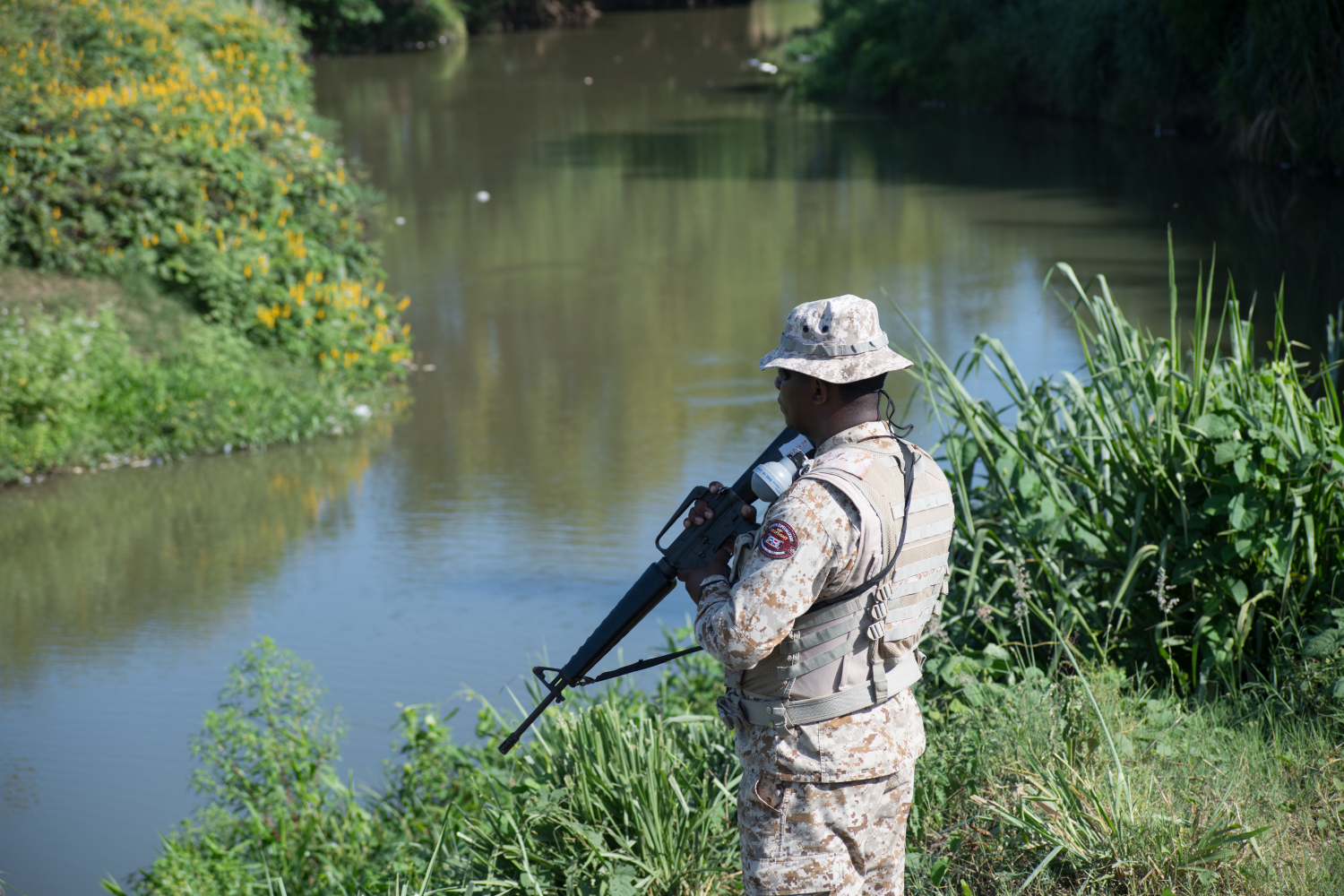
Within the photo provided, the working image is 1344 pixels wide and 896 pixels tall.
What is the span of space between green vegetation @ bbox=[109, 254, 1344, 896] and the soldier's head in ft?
4.30

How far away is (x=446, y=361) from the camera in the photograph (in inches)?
381

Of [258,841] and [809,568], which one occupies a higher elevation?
[809,568]

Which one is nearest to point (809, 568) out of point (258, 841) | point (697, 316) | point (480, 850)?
point (480, 850)

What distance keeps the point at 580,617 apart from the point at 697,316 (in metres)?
5.31

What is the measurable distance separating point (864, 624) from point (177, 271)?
7465mm

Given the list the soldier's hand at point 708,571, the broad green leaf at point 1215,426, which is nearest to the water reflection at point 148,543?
the soldier's hand at point 708,571

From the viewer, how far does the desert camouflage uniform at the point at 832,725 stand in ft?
7.75

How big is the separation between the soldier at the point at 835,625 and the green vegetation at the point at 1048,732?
2.58 feet

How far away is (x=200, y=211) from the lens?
8.73m

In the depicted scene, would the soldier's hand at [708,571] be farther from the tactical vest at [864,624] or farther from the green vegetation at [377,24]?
the green vegetation at [377,24]

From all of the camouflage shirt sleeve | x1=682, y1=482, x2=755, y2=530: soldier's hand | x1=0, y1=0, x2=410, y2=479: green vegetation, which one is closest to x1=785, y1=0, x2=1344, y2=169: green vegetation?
x1=0, y1=0, x2=410, y2=479: green vegetation

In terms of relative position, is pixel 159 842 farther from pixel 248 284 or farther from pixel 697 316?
pixel 697 316

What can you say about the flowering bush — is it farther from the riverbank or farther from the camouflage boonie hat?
the camouflage boonie hat

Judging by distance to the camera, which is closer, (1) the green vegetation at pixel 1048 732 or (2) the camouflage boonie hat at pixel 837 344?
(2) the camouflage boonie hat at pixel 837 344
